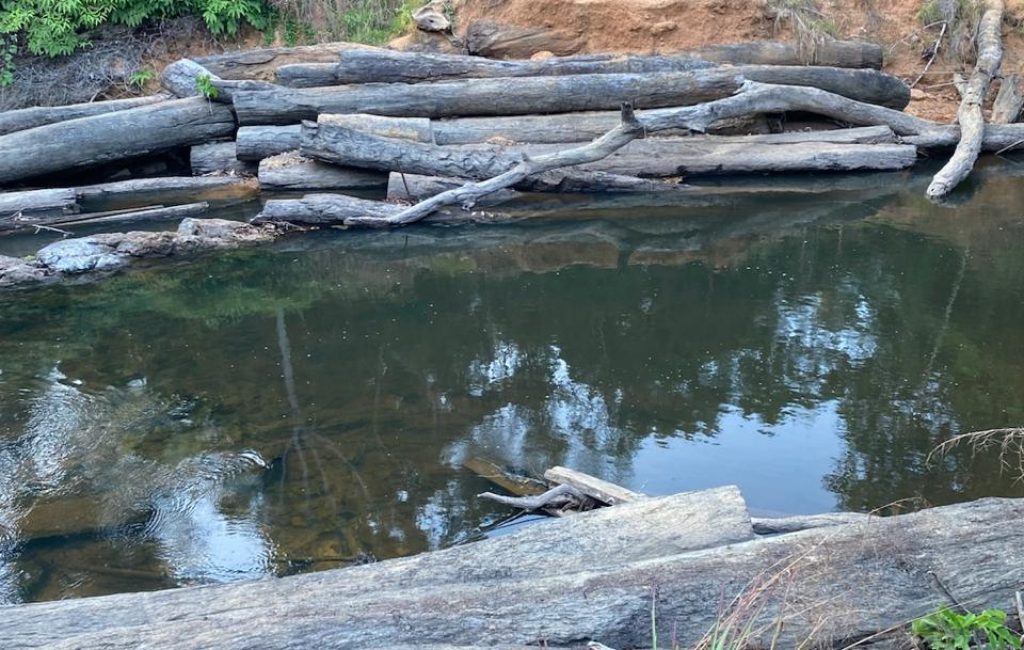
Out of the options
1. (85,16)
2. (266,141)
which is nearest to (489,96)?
(266,141)

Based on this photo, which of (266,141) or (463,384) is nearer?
(463,384)

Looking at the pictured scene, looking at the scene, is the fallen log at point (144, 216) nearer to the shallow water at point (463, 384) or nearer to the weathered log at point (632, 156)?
the weathered log at point (632, 156)

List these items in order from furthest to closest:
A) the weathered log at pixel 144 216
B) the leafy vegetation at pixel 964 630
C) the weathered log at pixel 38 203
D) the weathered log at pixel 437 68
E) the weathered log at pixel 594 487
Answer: the weathered log at pixel 437 68
the weathered log at pixel 38 203
the weathered log at pixel 144 216
the weathered log at pixel 594 487
the leafy vegetation at pixel 964 630

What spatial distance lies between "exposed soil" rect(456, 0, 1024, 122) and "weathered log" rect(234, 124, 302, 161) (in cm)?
452

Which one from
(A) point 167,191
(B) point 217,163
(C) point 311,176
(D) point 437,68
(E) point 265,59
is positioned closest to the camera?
(C) point 311,176

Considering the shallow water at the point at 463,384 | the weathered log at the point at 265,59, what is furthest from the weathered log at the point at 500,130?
the shallow water at the point at 463,384

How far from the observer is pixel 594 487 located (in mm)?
5047

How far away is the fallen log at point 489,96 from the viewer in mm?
13695

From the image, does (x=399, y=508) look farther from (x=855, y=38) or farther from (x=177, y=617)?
(x=855, y=38)

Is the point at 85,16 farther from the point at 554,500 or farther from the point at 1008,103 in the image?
the point at 1008,103

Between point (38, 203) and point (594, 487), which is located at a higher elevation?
point (594, 487)

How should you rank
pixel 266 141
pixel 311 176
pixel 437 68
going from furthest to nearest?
pixel 437 68
pixel 266 141
pixel 311 176

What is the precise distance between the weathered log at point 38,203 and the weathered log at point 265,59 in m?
3.89

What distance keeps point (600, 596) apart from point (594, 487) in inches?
82.0
